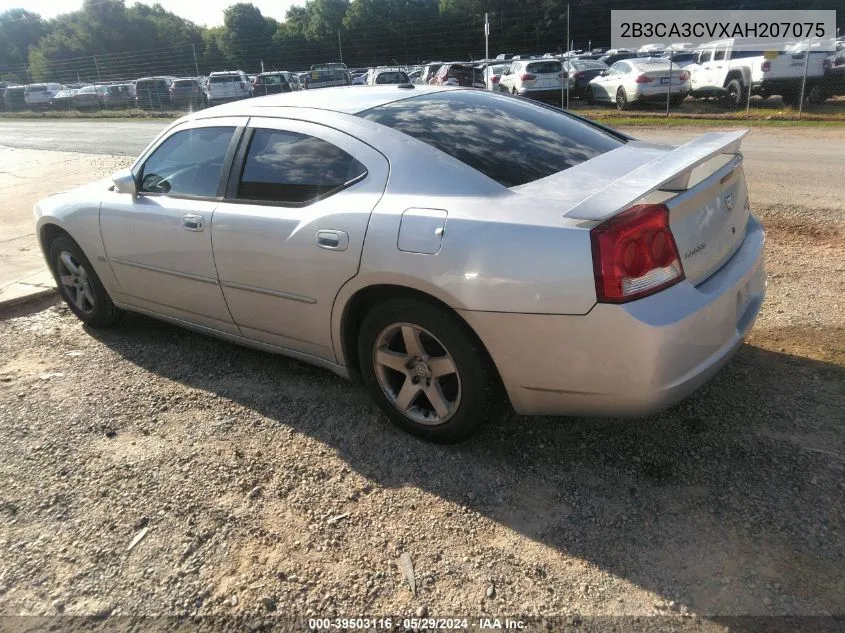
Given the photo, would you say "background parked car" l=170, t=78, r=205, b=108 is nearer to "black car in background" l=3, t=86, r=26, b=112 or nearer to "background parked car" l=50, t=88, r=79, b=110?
"background parked car" l=50, t=88, r=79, b=110

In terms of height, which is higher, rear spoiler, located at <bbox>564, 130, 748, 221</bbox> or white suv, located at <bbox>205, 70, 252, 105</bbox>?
white suv, located at <bbox>205, 70, 252, 105</bbox>

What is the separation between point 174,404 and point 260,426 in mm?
626

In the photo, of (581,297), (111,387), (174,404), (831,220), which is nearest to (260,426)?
(174,404)

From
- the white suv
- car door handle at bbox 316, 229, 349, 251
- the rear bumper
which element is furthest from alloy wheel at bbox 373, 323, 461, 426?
the white suv

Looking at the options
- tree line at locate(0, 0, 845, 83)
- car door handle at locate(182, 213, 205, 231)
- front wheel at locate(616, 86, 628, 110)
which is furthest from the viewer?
tree line at locate(0, 0, 845, 83)

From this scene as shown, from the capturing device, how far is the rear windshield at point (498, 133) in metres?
2.89

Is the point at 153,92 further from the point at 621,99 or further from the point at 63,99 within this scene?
the point at 621,99

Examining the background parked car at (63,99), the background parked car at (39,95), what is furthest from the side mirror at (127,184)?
the background parked car at (39,95)

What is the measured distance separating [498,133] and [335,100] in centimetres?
90

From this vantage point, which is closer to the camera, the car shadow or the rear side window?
the car shadow

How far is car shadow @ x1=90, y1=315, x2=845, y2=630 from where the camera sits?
219 cm

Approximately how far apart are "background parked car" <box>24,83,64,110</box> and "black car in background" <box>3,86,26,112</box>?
805mm

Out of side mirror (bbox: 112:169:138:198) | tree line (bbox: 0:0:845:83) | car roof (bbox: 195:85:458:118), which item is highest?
tree line (bbox: 0:0:845:83)

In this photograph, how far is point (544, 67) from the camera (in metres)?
19.9
